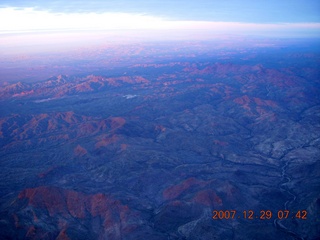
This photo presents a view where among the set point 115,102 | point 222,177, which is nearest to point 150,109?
point 115,102

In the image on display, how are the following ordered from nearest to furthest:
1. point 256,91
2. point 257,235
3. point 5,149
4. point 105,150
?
point 257,235 < point 105,150 < point 5,149 < point 256,91

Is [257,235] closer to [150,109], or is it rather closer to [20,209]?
[20,209]

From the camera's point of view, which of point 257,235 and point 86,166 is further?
point 86,166

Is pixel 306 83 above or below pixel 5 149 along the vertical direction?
above
